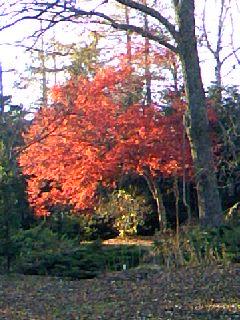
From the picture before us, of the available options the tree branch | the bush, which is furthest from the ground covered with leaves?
the tree branch

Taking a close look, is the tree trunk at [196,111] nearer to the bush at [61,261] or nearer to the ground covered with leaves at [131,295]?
the bush at [61,261]

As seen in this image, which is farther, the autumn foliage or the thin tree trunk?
the thin tree trunk

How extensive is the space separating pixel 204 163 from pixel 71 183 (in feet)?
22.0

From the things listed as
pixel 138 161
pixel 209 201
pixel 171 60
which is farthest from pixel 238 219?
pixel 171 60

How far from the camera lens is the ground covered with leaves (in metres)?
9.30

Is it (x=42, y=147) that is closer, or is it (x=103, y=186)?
(x=42, y=147)

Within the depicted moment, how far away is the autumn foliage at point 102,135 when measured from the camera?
2167cm

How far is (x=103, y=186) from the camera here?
25.6 m

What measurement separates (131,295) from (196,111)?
7.21 meters

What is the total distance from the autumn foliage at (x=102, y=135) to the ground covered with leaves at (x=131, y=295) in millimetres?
8144

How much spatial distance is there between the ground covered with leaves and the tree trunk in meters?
3.92

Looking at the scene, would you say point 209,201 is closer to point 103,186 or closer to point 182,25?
point 182,25

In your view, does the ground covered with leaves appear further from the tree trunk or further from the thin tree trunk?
the thin tree trunk

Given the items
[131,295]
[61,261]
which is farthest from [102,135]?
[131,295]
